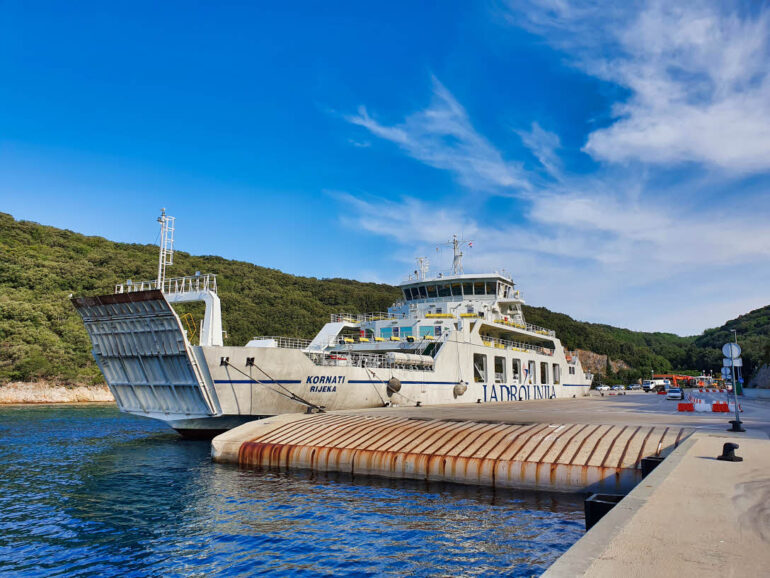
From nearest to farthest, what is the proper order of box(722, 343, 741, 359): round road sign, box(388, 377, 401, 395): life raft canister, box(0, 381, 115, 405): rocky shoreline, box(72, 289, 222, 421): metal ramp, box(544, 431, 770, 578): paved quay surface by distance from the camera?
box(544, 431, 770, 578): paved quay surface < box(722, 343, 741, 359): round road sign < box(72, 289, 222, 421): metal ramp < box(388, 377, 401, 395): life raft canister < box(0, 381, 115, 405): rocky shoreline

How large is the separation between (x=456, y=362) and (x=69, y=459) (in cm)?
1765

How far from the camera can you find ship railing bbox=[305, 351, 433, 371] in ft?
66.7

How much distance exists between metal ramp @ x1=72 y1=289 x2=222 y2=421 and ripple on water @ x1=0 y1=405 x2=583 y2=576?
409 cm

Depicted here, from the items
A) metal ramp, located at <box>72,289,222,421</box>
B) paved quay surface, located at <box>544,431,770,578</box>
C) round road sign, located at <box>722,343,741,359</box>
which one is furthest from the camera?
metal ramp, located at <box>72,289,222,421</box>

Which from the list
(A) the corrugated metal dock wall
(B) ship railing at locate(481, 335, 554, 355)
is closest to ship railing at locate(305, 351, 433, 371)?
(A) the corrugated metal dock wall

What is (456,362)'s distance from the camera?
27141 mm

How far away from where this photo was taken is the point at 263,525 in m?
8.55

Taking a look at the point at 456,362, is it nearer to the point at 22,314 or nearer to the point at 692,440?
the point at 692,440

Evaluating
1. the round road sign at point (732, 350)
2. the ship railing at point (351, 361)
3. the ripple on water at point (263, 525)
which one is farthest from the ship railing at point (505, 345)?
the ripple on water at point (263, 525)

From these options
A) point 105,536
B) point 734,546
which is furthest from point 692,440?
point 105,536

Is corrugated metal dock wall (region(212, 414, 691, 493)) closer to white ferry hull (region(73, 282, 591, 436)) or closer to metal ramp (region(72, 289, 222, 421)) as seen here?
white ferry hull (region(73, 282, 591, 436))

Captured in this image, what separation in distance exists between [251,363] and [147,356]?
3.85 meters

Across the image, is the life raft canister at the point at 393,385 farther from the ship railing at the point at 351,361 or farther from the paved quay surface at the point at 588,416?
the paved quay surface at the point at 588,416

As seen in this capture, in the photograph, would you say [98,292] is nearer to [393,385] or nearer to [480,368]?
[480,368]
